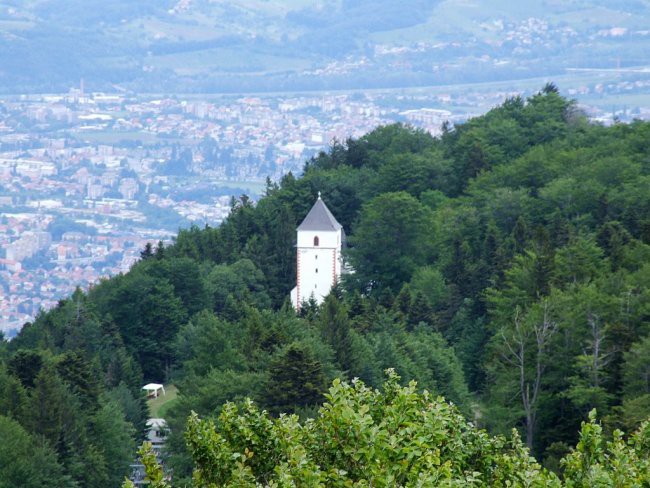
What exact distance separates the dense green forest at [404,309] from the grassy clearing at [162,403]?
96cm

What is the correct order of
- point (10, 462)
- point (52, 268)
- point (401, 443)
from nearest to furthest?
point (401, 443), point (10, 462), point (52, 268)

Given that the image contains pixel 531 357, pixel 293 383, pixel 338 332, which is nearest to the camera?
pixel 293 383

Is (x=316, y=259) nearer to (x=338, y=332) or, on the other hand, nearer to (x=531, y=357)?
(x=338, y=332)

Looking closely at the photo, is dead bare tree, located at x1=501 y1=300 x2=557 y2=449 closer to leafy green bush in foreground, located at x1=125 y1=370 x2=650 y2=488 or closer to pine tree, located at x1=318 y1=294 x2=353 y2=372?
pine tree, located at x1=318 y1=294 x2=353 y2=372

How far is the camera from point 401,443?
2033 cm

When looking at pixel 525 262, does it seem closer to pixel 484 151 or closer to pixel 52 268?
pixel 484 151

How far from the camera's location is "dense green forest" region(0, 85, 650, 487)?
49781 millimetres

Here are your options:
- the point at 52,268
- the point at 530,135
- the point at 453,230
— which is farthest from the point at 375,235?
the point at 52,268

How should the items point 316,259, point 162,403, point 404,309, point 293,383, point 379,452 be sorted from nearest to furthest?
point 379,452, point 293,383, point 162,403, point 404,309, point 316,259

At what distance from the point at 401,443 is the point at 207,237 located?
65.8 metres

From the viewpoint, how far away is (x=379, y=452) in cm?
2003

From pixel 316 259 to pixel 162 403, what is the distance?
1126 centimetres

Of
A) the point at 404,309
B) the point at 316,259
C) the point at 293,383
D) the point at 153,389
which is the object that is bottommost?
the point at 153,389

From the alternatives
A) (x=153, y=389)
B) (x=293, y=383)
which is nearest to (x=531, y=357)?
(x=293, y=383)
